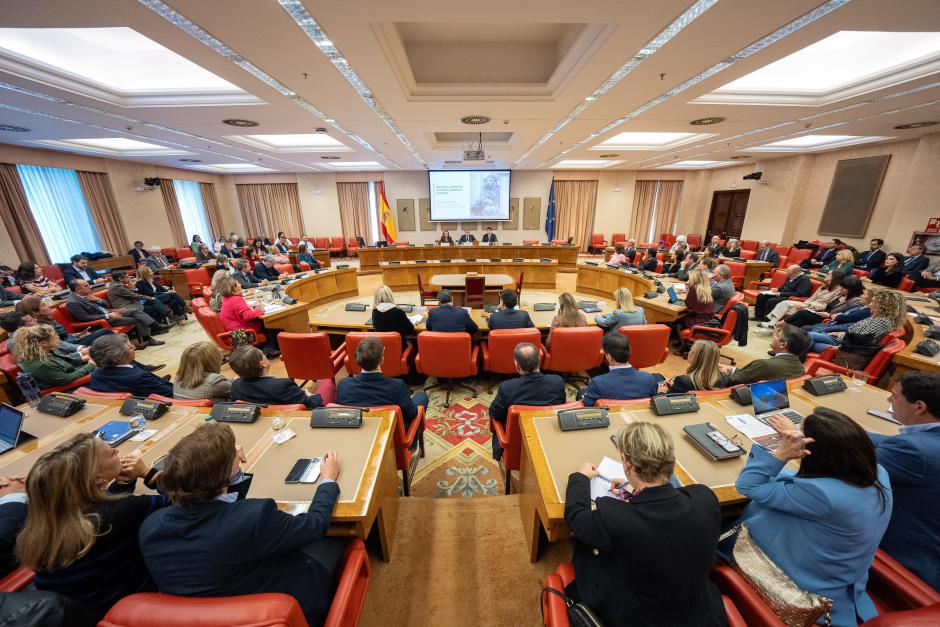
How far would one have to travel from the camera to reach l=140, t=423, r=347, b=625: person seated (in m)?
1.00

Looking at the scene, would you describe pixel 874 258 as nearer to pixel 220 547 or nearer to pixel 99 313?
pixel 220 547

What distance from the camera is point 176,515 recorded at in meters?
1.04

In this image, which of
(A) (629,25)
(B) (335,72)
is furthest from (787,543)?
(B) (335,72)

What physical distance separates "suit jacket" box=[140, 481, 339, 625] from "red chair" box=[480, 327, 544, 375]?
229 centimetres

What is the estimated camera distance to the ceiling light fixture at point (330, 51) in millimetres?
2448

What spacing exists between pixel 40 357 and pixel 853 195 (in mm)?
14875

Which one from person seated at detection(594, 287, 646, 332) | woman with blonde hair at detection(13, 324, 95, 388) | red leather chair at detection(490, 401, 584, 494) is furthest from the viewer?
person seated at detection(594, 287, 646, 332)

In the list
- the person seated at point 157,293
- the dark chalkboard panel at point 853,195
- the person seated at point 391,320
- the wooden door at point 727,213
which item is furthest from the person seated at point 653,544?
the wooden door at point 727,213

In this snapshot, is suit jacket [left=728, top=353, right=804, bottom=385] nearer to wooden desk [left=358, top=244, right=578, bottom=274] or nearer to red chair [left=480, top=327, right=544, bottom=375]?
red chair [left=480, top=327, right=544, bottom=375]

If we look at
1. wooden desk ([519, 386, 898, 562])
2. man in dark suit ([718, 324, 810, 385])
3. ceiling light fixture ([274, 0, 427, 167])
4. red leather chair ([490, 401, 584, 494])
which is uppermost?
ceiling light fixture ([274, 0, 427, 167])

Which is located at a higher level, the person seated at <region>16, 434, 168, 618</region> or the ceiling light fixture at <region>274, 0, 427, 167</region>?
the ceiling light fixture at <region>274, 0, 427, 167</region>

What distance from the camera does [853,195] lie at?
8234mm

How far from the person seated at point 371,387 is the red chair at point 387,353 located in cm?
89

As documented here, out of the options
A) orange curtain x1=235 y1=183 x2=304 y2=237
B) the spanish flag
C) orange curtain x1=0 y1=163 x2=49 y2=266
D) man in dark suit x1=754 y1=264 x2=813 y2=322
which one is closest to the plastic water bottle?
orange curtain x1=0 y1=163 x2=49 y2=266
